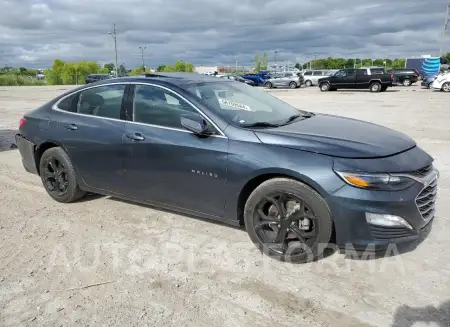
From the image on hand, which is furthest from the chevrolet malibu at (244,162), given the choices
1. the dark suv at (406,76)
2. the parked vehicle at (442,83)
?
the dark suv at (406,76)

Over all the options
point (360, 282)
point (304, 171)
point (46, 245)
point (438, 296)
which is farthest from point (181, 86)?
point (438, 296)

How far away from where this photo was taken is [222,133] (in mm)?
3354

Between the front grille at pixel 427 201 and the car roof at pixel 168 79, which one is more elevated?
the car roof at pixel 168 79

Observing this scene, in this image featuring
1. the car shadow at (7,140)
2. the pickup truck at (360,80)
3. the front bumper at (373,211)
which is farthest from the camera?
the pickup truck at (360,80)

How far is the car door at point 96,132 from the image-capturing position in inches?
157

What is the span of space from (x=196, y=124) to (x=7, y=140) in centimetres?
759

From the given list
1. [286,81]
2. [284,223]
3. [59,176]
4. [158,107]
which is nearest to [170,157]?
[158,107]

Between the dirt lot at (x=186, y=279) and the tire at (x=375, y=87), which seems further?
the tire at (x=375, y=87)

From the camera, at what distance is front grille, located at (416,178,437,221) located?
9.80ft

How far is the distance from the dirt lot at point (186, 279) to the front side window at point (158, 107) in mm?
1118

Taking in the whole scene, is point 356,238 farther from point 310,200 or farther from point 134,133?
point 134,133

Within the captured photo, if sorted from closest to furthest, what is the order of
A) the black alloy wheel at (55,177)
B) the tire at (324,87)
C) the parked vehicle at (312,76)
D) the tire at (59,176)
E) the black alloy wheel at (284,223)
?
the black alloy wheel at (284,223) < the tire at (59,176) < the black alloy wheel at (55,177) < the tire at (324,87) < the parked vehicle at (312,76)

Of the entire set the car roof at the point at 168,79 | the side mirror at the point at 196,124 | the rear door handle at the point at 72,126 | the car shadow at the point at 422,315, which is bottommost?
the car shadow at the point at 422,315

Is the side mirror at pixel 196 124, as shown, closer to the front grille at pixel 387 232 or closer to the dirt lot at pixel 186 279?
the dirt lot at pixel 186 279
